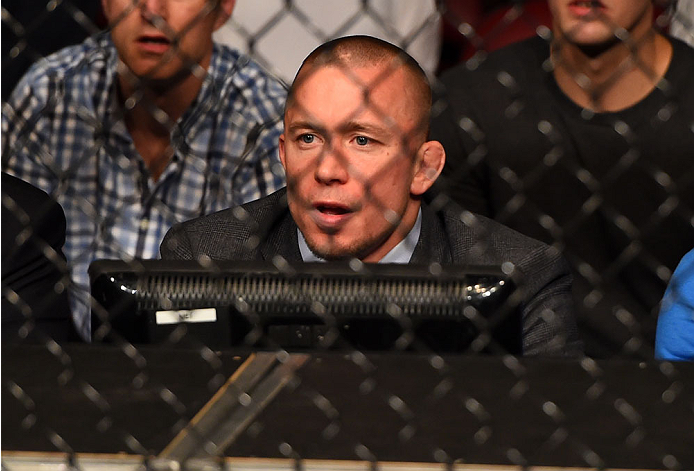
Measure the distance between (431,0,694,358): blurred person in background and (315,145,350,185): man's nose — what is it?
1.19 feet

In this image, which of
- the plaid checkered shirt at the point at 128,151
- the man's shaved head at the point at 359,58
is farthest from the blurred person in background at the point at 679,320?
the plaid checkered shirt at the point at 128,151

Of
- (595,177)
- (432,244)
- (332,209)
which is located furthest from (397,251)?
(595,177)

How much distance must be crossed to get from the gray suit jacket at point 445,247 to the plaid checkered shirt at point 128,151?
0.75 ft

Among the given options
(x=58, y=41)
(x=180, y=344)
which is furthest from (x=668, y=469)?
(x=58, y=41)

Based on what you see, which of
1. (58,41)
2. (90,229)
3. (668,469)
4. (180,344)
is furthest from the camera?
(58,41)

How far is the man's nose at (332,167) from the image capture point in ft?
3.74

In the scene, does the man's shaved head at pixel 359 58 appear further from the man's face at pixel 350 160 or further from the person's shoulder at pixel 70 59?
the person's shoulder at pixel 70 59

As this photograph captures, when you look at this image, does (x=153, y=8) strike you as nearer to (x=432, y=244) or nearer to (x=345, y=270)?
(x=432, y=244)

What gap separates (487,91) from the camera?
5.49 feet

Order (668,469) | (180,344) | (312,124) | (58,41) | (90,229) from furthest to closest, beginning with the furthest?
(58,41) < (90,229) < (312,124) < (180,344) < (668,469)

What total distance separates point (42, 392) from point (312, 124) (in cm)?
45

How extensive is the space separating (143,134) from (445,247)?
62cm

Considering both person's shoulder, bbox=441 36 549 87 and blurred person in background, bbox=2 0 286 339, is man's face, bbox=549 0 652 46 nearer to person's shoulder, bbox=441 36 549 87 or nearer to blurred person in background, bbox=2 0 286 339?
person's shoulder, bbox=441 36 549 87

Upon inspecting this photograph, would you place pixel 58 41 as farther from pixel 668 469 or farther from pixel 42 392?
pixel 668 469
